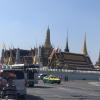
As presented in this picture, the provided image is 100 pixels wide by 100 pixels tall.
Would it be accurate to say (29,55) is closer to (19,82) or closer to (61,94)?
(61,94)

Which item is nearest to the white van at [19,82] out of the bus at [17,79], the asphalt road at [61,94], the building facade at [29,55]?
the bus at [17,79]

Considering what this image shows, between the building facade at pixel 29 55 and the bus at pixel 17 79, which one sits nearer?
the bus at pixel 17 79

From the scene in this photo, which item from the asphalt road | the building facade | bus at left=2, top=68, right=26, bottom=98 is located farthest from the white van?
the building facade

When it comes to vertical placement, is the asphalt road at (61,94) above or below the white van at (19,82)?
below

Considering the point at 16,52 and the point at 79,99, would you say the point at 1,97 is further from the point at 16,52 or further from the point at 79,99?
the point at 16,52

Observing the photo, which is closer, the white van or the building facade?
the white van

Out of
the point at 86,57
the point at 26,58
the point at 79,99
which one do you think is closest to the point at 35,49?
the point at 26,58

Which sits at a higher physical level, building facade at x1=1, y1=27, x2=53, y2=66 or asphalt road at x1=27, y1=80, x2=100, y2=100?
building facade at x1=1, y1=27, x2=53, y2=66

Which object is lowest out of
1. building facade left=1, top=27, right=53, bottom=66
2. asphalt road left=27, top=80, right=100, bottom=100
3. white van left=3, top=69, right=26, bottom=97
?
asphalt road left=27, top=80, right=100, bottom=100

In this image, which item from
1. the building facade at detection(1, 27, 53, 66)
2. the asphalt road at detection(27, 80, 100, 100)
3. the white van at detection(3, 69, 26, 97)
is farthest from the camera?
the building facade at detection(1, 27, 53, 66)

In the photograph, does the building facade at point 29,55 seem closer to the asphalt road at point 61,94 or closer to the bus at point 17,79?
the asphalt road at point 61,94

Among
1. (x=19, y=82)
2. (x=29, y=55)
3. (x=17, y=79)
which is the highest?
(x=29, y=55)

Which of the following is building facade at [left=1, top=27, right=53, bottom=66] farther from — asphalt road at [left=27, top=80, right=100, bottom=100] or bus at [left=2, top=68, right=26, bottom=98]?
bus at [left=2, top=68, right=26, bottom=98]

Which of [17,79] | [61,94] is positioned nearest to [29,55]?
[61,94]
